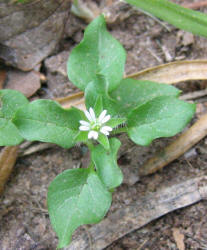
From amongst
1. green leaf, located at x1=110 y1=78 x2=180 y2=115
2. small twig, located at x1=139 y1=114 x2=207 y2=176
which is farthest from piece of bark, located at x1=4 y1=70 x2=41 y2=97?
small twig, located at x1=139 y1=114 x2=207 y2=176

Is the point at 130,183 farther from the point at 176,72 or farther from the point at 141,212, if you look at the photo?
the point at 176,72

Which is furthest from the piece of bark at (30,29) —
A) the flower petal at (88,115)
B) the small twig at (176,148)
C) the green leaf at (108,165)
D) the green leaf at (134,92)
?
the small twig at (176,148)

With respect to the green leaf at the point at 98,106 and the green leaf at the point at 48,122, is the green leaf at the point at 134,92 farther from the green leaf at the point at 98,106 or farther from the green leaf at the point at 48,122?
the green leaf at the point at 48,122

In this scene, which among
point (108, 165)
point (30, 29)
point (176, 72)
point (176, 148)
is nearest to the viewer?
point (108, 165)

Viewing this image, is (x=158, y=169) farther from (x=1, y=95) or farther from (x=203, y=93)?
(x=1, y=95)

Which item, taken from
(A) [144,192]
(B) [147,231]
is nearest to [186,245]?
(B) [147,231]

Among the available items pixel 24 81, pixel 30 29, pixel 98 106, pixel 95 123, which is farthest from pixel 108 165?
pixel 30 29

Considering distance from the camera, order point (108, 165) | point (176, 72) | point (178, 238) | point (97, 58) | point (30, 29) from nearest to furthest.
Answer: point (108, 165), point (178, 238), point (97, 58), point (176, 72), point (30, 29)
